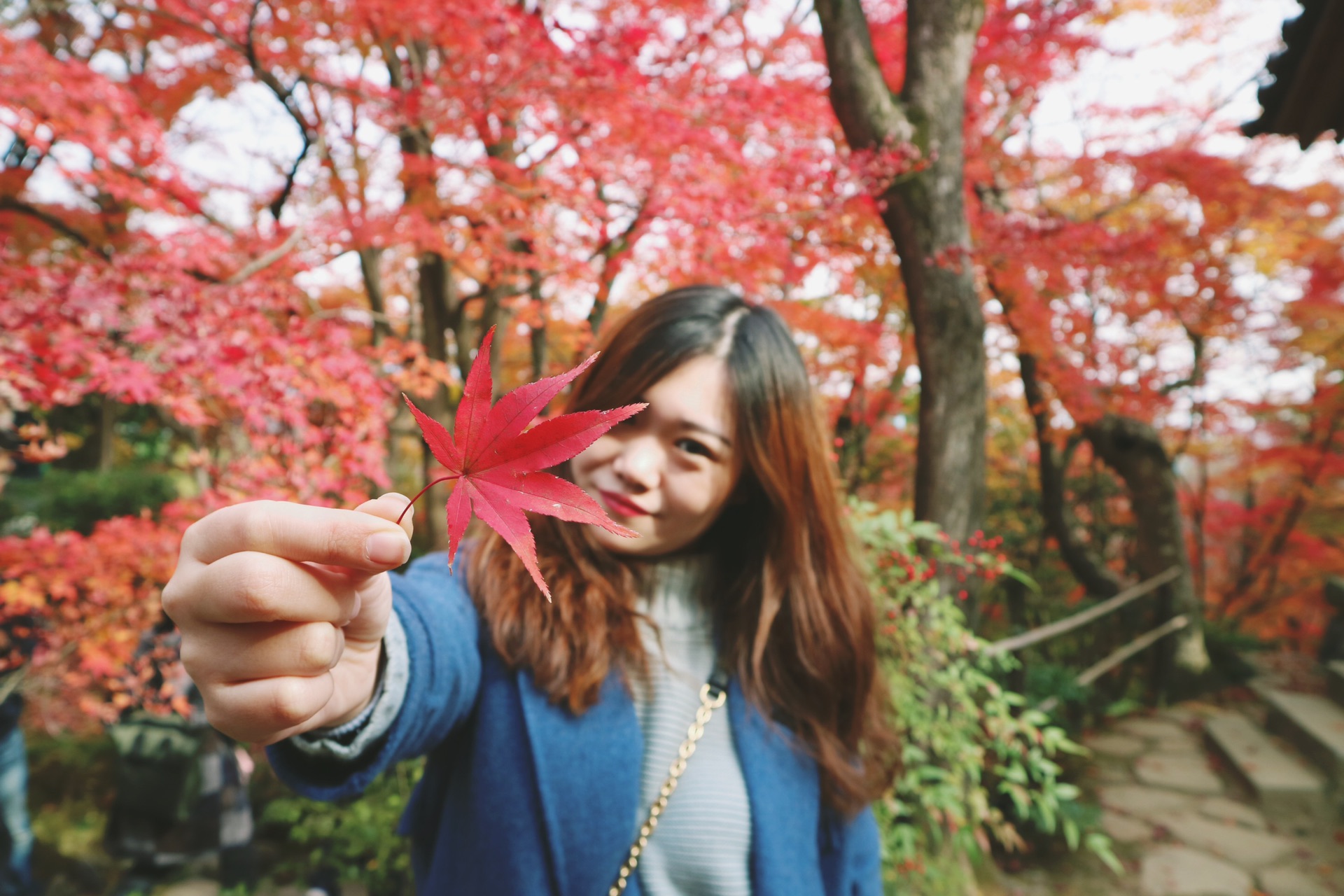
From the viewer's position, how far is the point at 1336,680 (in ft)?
19.6

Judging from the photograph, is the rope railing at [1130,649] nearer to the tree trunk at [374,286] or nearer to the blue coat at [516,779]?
the blue coat at [516,779]

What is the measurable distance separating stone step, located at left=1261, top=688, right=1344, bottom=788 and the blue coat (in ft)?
19.3

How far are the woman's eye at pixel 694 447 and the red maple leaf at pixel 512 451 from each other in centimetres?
96

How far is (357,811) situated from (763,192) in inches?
170

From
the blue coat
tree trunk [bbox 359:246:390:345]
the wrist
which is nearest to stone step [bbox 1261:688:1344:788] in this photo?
the blue coat

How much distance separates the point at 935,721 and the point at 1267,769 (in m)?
4.53

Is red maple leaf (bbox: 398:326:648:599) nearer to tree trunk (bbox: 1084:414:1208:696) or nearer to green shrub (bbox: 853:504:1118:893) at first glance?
green shrub (bbox: 853:504:1118:893)

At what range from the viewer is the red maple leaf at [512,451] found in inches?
23.0

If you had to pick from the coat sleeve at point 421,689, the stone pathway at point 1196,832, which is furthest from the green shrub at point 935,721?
the stone pathway at point 1196,832

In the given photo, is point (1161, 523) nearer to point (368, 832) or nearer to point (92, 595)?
point (368, 832)

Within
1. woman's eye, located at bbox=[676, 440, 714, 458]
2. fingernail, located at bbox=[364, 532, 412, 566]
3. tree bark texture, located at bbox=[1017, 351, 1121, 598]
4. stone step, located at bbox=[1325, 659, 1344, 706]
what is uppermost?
tree bark texture, located at bbox=[1017, 351, 1121, 598]

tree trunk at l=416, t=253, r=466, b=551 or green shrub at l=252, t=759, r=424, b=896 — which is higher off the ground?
tree trunk at l=416, t=253, r=466, b=551

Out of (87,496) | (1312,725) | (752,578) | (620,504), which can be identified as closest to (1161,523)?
(1312,725)

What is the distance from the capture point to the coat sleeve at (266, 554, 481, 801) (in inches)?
42.7
